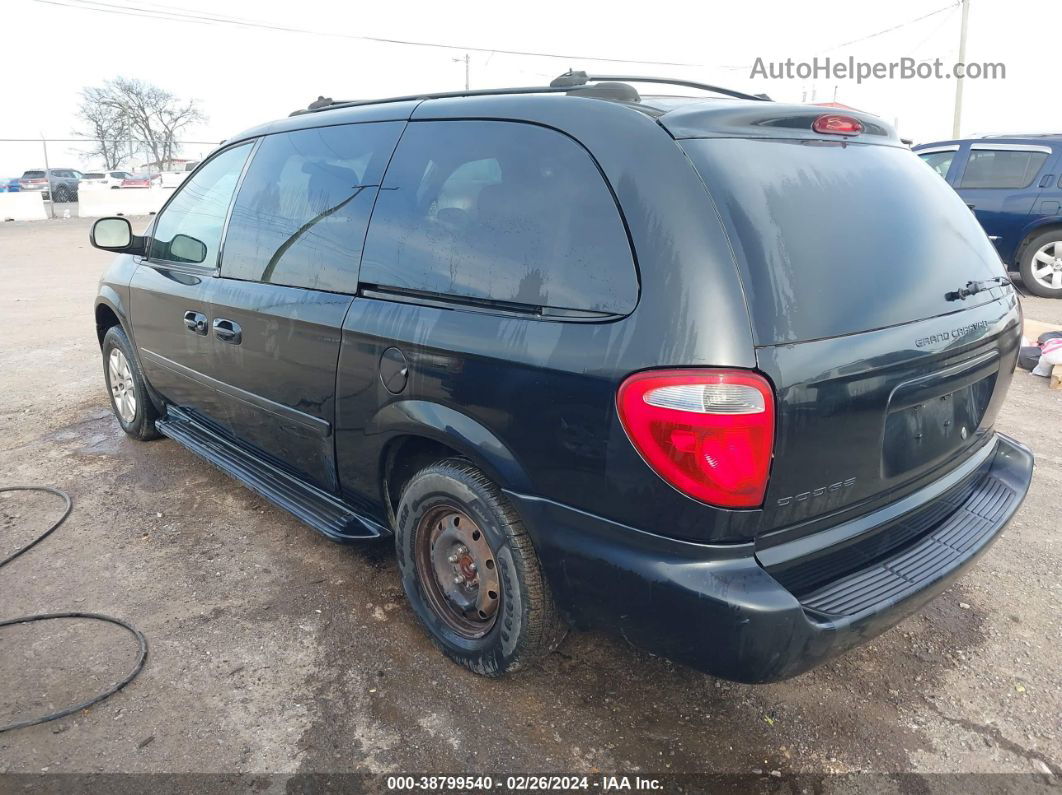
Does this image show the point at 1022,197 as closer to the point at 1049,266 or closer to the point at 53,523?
the point at 1049,266

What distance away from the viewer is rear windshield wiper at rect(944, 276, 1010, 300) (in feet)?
7.50

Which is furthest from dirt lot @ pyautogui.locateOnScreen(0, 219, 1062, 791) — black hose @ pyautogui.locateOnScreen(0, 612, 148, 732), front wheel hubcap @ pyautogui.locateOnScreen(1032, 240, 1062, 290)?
front wheel hubcap @ pyautogui.locateOnScreen(1032, 240, 1062, 290)

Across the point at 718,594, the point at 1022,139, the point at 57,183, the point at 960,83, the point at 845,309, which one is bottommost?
the point at 718,594

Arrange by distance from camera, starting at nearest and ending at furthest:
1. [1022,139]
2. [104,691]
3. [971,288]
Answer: [971,288], [104,691], [1022,139]

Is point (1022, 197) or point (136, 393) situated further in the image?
point (1022, 197)

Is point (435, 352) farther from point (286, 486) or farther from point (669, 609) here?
point (286, 486)

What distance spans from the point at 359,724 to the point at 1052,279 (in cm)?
1019

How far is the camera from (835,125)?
2295 millimetres

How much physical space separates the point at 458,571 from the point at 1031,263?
964cm

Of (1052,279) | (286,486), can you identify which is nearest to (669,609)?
(286,486)

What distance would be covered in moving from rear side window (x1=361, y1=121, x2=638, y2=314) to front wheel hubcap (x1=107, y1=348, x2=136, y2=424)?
113 inches

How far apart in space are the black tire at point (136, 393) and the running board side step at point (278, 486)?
400 millimetres

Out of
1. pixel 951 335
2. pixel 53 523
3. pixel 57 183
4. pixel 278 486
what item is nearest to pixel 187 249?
pixel 278 486

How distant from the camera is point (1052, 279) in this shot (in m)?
9.38
